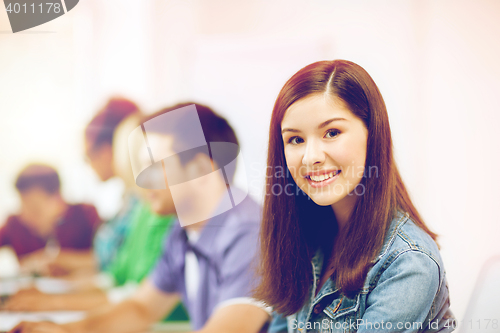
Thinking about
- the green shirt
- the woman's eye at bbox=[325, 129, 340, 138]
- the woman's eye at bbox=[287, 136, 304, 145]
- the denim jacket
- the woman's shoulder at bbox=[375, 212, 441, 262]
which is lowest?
the green shirt

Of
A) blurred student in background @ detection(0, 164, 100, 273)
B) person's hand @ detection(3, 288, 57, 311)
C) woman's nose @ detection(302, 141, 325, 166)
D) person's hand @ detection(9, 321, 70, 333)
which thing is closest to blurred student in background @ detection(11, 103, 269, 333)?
person's hand @ detection(9, 321, 70, 333)

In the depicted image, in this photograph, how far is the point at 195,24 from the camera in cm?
125

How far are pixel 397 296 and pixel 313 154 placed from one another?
359 millimetres

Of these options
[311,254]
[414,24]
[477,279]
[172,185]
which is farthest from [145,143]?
[477,279]

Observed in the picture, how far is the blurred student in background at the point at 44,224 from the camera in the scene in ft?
4.47

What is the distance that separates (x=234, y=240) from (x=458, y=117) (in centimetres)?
80

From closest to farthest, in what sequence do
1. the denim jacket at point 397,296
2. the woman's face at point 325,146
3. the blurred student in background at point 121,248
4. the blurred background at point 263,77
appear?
the denim jacket at point 397,296 < the woman's face at point 325,146 < the blurred background at point 263,77 < the blurred student in background at point 121,248

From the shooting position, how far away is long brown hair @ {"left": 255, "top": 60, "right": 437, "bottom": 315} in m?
0.85

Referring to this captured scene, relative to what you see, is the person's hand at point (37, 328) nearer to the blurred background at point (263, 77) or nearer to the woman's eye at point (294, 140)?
the blurred background at point (263, 77)

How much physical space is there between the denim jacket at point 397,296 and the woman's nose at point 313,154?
0.74ft

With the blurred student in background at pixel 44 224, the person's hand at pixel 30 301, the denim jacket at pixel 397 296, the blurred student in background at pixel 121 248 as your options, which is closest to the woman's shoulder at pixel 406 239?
the denim jacket at pixel 397 296
